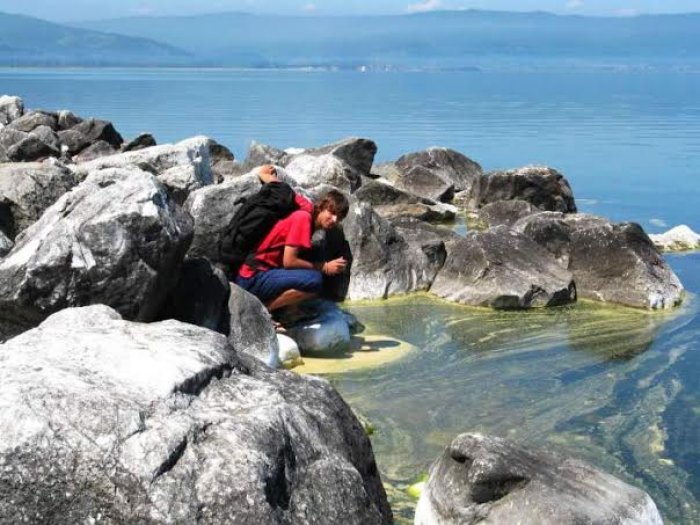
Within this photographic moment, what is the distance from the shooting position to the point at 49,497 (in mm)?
4676

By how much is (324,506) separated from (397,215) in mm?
13756

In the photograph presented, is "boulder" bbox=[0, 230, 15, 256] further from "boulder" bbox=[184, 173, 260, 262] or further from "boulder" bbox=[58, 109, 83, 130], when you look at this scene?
"boulder" bbox=[58, 109, 83, 130]

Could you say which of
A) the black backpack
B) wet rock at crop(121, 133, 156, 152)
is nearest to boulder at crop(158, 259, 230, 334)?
the black backpack

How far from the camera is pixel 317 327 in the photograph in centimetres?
1038

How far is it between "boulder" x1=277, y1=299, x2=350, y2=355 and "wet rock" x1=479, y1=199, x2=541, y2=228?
868 cm

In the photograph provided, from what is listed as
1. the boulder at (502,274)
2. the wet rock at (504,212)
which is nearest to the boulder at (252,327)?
the boulder at (502,274)

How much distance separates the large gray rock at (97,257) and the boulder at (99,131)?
2170 centimetres

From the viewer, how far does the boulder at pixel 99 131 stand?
3022 cm

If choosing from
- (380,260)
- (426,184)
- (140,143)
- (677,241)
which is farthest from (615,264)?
(140,143)

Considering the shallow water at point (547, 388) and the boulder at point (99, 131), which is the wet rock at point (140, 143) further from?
the shallow water at point (547, 388)

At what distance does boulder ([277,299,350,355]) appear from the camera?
34.0ft

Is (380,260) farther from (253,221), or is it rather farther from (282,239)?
(253,221)

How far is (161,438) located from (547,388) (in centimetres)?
549

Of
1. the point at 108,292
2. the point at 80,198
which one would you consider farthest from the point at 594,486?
the point at 80,198
